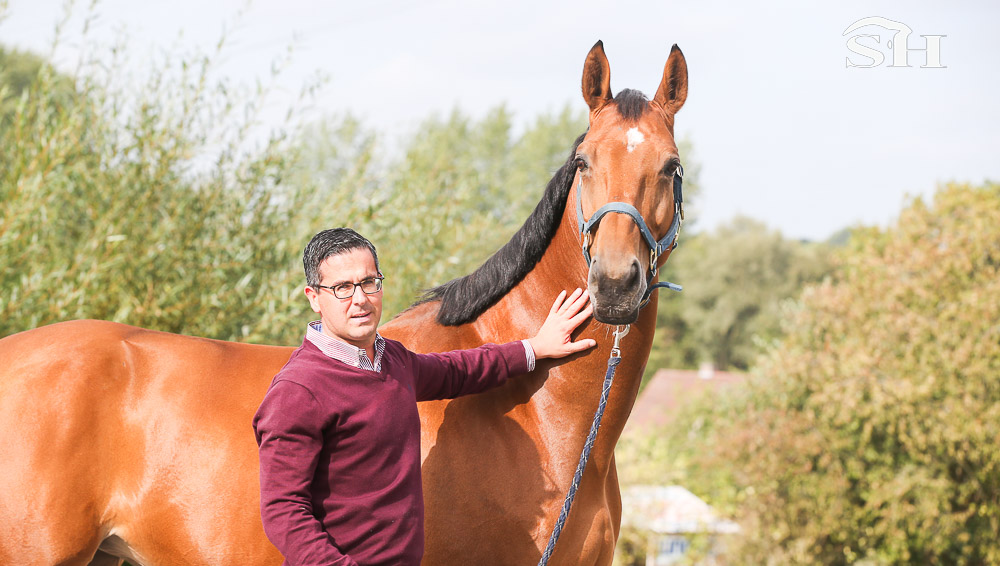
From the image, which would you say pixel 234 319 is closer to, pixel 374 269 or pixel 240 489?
pixel 240 489

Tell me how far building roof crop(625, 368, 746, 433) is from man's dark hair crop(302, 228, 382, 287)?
31451mm

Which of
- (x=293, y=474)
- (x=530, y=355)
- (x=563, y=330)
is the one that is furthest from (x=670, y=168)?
(x=293, y=474)

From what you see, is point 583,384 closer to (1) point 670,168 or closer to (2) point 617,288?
(2) point 617,288

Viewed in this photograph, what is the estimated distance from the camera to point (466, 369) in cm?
264

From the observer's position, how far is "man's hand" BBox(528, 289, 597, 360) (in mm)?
2732

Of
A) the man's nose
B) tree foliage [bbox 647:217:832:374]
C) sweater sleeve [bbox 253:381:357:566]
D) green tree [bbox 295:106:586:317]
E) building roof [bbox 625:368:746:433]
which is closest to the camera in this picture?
sweater sleeve [bbox 253:381:357:566]

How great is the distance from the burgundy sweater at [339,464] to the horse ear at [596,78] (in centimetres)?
125

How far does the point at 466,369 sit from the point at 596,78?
1202 millimetres

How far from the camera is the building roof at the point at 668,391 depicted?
33531 mm

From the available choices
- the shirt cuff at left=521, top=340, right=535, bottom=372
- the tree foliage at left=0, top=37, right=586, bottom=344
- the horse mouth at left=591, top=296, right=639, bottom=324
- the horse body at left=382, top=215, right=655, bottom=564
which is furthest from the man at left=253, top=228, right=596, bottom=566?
the tree foliage at left=0, top=37, right=586, bottom=344

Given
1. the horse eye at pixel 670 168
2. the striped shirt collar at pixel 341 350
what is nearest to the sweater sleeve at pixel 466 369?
the striped shirt collar at pixel 341 350

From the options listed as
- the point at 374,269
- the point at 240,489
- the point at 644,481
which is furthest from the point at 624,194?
the point at 644,481

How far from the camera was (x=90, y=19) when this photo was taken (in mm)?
5824

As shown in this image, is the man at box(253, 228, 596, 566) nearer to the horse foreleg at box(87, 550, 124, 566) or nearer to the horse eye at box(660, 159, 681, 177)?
the horse eye at box(660, 159, 681, 177)
